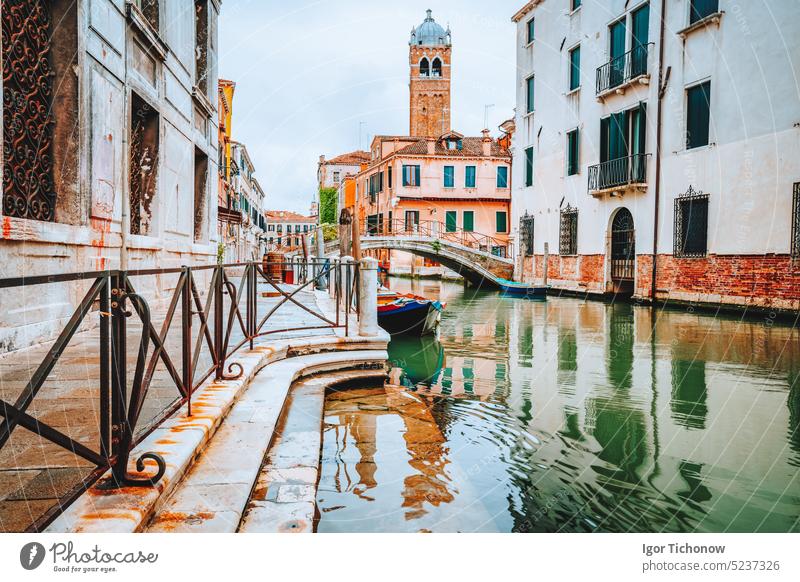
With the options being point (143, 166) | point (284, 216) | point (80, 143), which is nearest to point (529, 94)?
point (143, 166)

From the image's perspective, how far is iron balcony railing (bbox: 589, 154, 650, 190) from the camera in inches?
627

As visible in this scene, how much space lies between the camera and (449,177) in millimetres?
34750

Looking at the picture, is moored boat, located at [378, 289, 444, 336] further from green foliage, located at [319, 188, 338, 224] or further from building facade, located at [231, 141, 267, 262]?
green foliage, located at [319, 188, 338, 224]

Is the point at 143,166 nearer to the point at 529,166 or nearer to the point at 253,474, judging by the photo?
the point at 253,474

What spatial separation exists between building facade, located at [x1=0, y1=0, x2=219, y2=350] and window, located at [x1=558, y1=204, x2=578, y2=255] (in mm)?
13980

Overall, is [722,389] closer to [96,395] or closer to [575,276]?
[96,395]

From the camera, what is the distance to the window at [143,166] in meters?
7.19

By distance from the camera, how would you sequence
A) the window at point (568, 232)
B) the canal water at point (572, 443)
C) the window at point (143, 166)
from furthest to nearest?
1. the window at point (568, 232)
2. the window at point (143, 166)
3. the canal water at point (572, 443)

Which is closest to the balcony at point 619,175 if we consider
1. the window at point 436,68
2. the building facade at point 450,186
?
the building facade at point 450,186

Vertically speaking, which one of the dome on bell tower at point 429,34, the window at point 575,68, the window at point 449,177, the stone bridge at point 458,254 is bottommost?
the stone bridge at point 458,254

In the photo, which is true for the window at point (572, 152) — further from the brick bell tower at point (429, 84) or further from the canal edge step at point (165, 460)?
the brick bell tower at point (429, 84)

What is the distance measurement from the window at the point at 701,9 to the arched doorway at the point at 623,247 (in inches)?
195

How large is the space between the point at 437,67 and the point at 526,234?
30.7 meters
